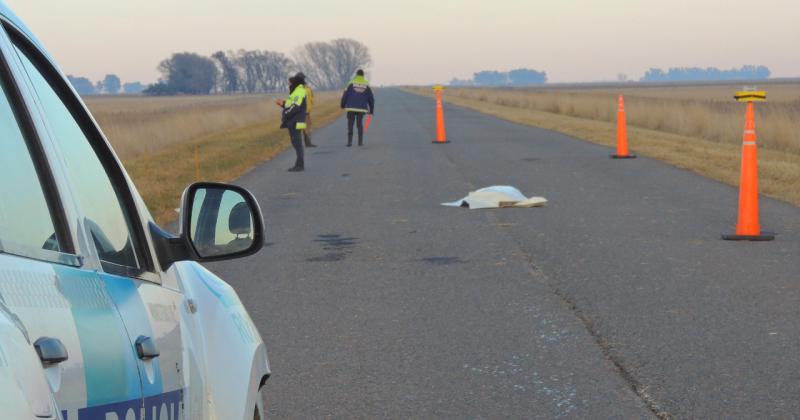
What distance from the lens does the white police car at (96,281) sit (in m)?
1.50

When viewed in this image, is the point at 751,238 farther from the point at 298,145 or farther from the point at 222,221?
the point at 298,145

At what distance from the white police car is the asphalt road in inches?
80.8

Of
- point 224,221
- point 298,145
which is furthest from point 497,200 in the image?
point 224,221

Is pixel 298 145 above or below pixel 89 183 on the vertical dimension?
below

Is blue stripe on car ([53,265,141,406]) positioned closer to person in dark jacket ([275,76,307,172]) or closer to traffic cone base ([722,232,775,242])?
traffic cone base ([722,232,775,242])

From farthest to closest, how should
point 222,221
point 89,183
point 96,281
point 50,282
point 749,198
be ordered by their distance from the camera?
point 749,198 < point 222,221 < point 89,183 < point 96,281 < point 50,282

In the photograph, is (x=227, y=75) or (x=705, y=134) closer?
(x=705, y=134)

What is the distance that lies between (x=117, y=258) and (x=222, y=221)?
751 mm

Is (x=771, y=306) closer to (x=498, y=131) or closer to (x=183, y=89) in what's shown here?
(x=498, y=131)

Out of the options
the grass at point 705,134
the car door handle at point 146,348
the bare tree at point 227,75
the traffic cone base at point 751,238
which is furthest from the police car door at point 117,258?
the bare tree at point 227,75

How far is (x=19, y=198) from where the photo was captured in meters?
1.80

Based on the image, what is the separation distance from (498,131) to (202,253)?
27.8 metres

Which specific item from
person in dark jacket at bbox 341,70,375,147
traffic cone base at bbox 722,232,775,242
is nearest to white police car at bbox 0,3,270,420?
traffic cone base at bbox 722,232,775,242

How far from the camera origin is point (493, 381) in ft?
17.5
